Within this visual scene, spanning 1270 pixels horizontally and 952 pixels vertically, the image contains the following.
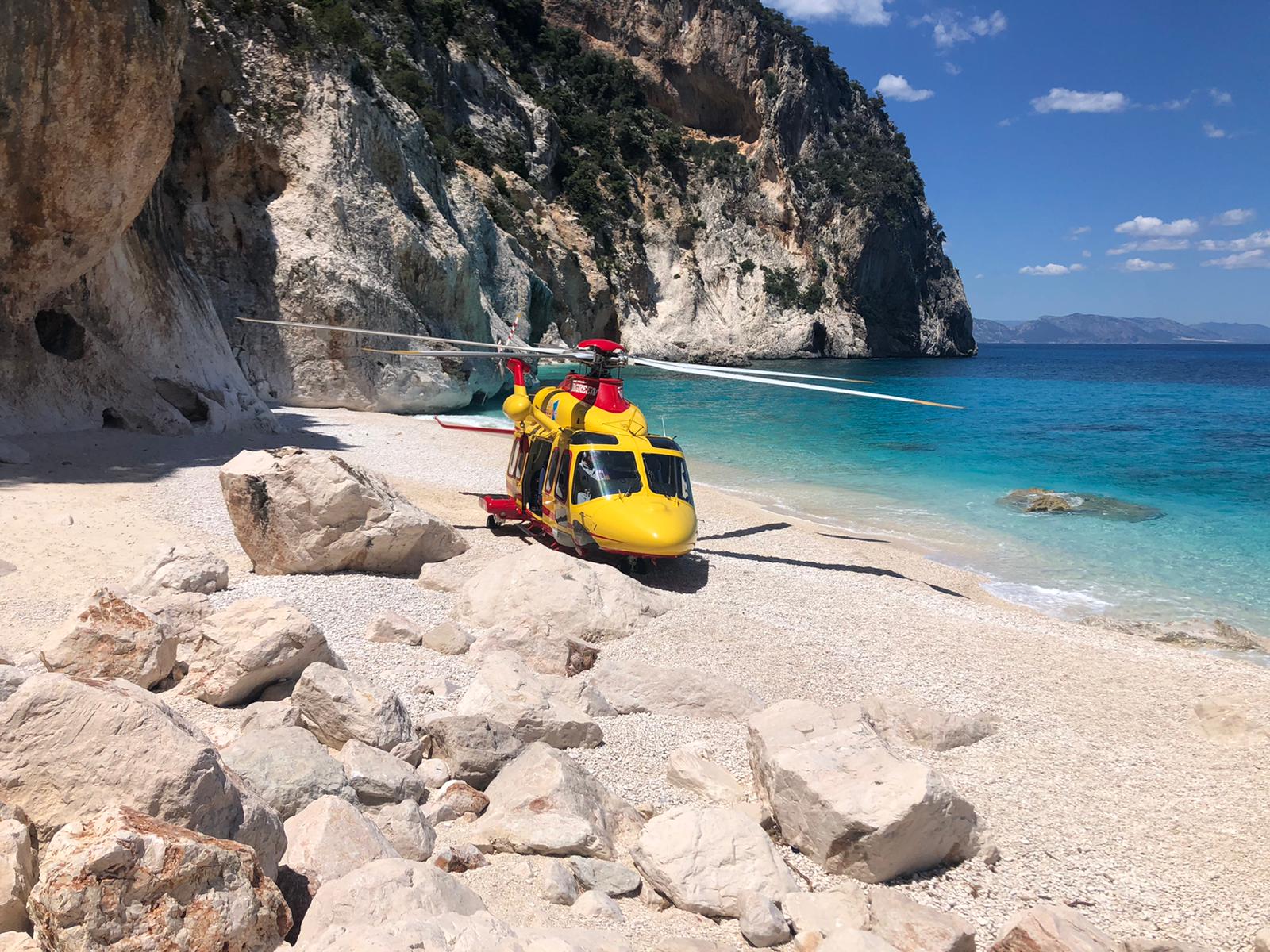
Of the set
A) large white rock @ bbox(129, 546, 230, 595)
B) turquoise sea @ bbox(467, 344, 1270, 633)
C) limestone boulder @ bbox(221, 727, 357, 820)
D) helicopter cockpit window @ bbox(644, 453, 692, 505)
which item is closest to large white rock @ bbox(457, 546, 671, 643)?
helicopter cockpit window @ bbox(644, 453, 692, 505)

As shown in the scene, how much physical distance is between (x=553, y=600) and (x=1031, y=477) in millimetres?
16945

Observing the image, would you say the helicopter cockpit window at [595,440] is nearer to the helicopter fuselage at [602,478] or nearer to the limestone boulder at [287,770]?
the helicopter fuselage at [602,478]

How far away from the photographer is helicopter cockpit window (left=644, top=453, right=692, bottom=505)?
29.4 feet

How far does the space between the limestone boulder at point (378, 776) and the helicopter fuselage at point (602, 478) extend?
4761mm

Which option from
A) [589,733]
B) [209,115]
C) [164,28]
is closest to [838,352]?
[209,115]

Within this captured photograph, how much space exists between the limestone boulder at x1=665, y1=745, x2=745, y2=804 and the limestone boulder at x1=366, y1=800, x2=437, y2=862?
1366mm

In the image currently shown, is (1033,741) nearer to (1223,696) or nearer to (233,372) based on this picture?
(1223,696)

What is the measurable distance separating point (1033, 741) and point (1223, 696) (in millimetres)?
1927

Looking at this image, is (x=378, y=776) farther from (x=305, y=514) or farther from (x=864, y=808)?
(x=305, y=514)

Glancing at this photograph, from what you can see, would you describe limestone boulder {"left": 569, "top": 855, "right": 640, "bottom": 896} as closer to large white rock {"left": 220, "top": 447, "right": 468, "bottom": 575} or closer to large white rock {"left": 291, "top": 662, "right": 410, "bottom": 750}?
large white rock {"left": 291, "top": 662, "right": 410, "bottom": 750}

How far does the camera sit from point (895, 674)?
6.65 meters

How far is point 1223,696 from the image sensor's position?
20.9ft

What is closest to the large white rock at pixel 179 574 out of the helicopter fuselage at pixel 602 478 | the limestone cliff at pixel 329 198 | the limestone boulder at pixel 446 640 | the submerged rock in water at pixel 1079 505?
the limestone boulder at pixel 446 640

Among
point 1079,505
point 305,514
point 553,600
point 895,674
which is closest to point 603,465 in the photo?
point 553,600
